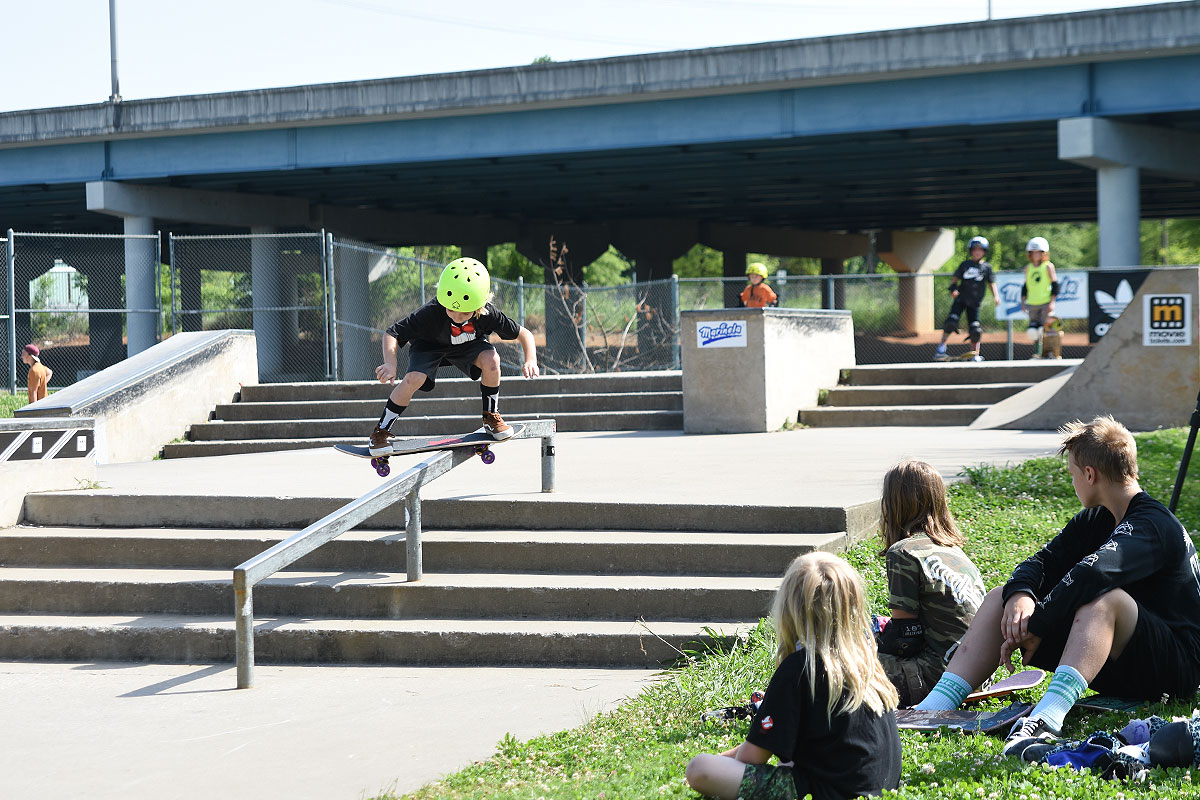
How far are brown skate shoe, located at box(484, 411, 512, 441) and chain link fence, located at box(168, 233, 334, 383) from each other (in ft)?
50.2

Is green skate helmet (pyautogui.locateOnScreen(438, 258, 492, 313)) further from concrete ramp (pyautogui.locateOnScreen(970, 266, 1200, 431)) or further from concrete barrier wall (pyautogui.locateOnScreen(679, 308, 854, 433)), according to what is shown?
concrete ramp (pyautogui.locateOnScreen(970, 266, 1200, 431))

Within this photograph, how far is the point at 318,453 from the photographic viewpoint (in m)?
12.0

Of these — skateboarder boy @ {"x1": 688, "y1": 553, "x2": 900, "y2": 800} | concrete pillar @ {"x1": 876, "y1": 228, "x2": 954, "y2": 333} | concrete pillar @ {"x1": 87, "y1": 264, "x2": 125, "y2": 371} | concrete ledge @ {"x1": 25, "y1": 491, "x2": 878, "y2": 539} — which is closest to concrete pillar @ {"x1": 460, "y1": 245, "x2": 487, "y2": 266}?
concrete pillar @ {"x1": 87, "y1": 264, "x2": 125, "y2": 371}

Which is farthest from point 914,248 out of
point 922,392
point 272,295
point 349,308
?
point 922,392

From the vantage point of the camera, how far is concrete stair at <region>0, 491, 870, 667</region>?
653 centimetres

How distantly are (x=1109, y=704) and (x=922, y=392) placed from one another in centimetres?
1028

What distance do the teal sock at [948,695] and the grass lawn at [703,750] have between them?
0.20m

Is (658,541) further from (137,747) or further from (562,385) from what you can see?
(562,385)

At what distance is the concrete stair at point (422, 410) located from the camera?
13.3m

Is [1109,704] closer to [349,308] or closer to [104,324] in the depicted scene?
[349,308]

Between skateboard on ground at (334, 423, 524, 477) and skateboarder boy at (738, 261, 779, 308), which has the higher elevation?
skateboarder boy at (738, 261, 779, 308)

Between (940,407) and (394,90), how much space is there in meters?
13.7

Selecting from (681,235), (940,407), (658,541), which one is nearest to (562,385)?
(940,407)

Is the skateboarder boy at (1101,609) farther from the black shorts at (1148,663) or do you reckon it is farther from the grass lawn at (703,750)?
the grass lawn at (703,750)
